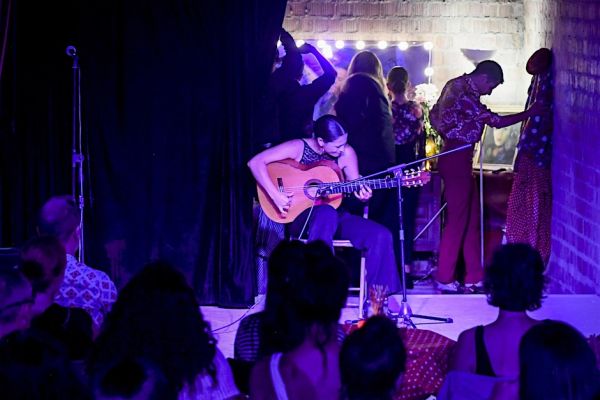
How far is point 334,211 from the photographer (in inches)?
283

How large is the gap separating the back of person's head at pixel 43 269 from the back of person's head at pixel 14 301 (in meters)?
0.20

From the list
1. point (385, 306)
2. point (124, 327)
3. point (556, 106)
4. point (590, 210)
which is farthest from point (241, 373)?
point (556, 106)

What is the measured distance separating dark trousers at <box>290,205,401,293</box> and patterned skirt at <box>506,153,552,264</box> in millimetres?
2025

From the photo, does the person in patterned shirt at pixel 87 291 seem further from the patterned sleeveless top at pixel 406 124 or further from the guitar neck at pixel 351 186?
the patterned sleeveless top at pixel 406 124

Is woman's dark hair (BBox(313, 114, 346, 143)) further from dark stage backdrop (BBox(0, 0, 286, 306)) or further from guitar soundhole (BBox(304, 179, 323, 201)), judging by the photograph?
dark stage backdrop (BBox(0, 0, 286, 306))

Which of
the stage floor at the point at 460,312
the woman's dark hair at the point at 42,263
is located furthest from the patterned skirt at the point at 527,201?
the woman's dark hair at the point at 42,263

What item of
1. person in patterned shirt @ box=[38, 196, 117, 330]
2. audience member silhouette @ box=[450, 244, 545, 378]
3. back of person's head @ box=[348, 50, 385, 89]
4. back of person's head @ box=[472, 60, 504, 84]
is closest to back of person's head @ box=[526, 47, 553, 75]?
back of person's head @ box=[472, 60, 504, 84]

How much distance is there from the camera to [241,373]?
4.11 meters

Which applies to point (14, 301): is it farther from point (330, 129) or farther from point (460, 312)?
point (460, 312)

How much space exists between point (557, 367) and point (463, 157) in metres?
5.52

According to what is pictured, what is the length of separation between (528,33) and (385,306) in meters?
3.94

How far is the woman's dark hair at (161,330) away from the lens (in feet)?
11.5

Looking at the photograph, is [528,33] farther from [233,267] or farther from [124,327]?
[124,327]

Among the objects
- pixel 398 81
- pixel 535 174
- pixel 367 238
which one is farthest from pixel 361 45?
pixel 367 238
